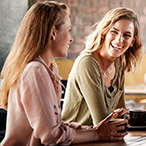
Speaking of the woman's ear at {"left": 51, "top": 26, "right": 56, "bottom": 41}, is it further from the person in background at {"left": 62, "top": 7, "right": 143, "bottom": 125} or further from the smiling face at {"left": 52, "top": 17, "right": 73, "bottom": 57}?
the person in background at {"left": 62, "top": 7, "right": 143, "bottom": 125}

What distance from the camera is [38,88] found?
57.0 inches

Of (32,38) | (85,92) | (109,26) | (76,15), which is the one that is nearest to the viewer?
(32,38)

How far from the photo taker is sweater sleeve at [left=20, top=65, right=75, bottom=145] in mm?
1420

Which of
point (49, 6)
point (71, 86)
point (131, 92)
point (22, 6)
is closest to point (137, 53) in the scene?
point (71, 86)

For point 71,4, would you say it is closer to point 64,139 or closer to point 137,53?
point 137,53

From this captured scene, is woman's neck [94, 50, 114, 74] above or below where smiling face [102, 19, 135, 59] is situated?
below

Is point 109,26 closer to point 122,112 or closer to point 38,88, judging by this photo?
point 122,112

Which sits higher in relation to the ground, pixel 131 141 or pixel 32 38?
pixel 32 38

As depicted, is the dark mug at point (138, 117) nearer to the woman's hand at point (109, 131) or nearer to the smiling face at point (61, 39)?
the woman's hand at point (109, 131)

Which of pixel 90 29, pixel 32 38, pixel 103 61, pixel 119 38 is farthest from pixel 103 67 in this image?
pixel 90 29

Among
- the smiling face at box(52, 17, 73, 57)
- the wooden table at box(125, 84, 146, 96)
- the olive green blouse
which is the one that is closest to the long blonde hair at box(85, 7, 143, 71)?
the olive green blouse

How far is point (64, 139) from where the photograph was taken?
4.75ft

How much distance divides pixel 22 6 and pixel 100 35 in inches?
83.3

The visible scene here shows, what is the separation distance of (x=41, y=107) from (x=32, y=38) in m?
0.31
